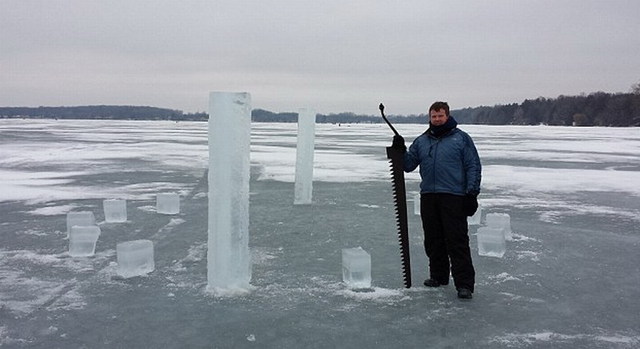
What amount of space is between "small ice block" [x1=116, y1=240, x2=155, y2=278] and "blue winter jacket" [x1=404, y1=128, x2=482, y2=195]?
2.83 meters

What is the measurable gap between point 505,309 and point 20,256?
16.8 ft


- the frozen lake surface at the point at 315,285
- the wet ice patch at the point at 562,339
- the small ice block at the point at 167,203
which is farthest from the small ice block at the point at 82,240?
the wet ice patch at the point at 562,339

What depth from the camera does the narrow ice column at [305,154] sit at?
30.8 feet

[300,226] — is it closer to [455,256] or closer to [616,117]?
[455,256]

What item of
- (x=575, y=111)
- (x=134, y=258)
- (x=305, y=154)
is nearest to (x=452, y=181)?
(x=134, y=258)

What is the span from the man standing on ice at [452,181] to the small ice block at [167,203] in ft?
15.3

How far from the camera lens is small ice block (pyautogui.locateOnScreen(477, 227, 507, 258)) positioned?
6031 millimetres

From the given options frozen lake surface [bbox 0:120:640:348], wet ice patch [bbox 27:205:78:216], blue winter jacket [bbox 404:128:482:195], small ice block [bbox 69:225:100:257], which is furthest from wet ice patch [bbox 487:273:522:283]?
wet ice patch [bbox 27:205:78:216]

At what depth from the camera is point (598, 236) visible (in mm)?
7074

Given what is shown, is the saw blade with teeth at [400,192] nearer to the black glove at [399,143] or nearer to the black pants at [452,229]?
the black glove at [399,143]

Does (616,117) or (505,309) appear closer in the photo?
(505,309)

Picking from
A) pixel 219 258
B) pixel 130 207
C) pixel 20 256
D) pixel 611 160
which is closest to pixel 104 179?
pixel 130 207

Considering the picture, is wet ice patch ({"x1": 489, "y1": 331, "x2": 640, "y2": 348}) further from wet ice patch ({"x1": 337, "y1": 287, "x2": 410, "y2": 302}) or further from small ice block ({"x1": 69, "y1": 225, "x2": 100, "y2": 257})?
small ice block ({"x1": 69, "y1": 225, "x2": 100, "y2": 257})

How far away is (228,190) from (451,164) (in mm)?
2002
